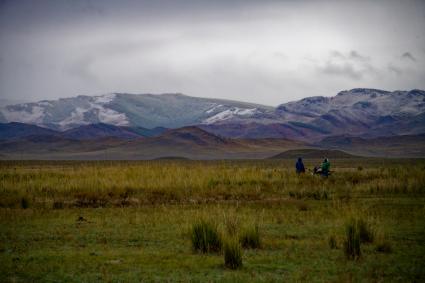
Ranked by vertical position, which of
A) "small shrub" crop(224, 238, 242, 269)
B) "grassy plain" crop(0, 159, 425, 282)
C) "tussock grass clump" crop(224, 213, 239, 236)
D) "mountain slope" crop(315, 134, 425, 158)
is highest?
"mountain slope" crop(315, 134, 425, 158)

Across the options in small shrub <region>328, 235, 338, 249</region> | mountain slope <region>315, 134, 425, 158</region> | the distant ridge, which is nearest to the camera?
small shrub <region>328, 235, 338, 249</region>

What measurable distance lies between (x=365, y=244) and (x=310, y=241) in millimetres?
1380

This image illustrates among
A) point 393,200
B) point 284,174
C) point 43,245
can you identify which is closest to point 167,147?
point 284,174

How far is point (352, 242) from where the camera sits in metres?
13.3

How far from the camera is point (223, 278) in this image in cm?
1110

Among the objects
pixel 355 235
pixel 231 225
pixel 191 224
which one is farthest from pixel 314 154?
pixel 355 235

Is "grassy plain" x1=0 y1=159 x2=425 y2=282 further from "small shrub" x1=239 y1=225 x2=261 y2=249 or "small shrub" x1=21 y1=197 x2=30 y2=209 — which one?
"small shrub" x1=239 y1=225 x2=261 y2=249

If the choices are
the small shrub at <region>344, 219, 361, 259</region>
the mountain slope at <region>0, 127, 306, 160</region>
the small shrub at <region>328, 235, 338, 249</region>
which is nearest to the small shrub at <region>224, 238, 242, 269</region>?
the small shrub at <region>344, 219, 361, 259</region>

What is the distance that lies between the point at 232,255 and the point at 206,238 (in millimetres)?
2044

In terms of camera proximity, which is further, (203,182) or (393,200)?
(203,182)

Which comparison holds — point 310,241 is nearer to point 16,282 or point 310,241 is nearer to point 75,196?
point 16,282

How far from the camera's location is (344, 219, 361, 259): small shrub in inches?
514

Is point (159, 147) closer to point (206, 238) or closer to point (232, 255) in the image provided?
point (206, 238)

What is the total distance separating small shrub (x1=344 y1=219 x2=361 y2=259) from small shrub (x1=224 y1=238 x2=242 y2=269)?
2.60 metres
